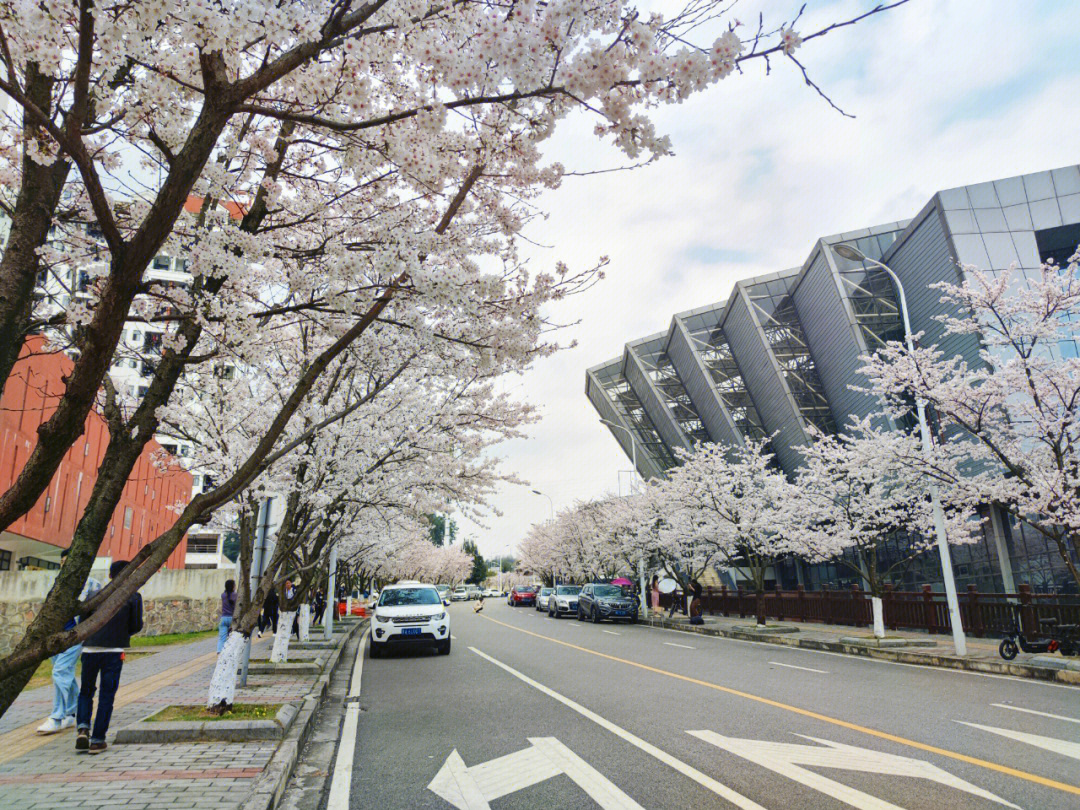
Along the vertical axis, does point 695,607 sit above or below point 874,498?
below

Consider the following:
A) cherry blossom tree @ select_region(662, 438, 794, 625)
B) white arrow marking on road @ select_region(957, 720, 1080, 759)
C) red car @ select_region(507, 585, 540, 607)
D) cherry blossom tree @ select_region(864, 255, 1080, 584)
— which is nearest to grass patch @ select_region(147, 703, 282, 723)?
white arrow marking on road @ select_region(957, 720, 1080, 759)

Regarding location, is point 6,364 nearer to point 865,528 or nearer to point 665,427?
point 865,528

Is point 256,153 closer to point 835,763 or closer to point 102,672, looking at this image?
point 102,672

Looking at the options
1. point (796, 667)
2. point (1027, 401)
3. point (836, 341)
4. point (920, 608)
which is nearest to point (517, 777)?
point (796, 667)

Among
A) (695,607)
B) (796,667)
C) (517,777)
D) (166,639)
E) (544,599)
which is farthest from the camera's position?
(544,599)

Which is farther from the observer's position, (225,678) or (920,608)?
(920,608)

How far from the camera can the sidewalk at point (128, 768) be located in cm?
495

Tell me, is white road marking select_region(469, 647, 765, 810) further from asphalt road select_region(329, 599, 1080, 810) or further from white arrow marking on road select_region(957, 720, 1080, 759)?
white arrow marking on road select_region(957, 720, 1080, 759)

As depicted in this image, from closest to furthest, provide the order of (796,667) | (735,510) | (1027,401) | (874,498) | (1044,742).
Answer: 1. (1044,742)
2. (796,667)
3. (1027,401)
4. (874,498)
5. (735,510)

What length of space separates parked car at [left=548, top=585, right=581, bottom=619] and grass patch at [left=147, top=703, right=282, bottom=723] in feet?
92.7

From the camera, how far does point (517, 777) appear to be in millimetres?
5812

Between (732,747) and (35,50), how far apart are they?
734 cm

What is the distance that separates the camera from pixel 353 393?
12.5 m

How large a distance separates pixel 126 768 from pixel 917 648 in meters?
16.2
